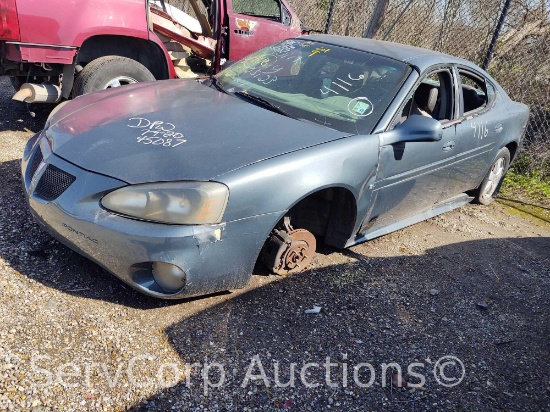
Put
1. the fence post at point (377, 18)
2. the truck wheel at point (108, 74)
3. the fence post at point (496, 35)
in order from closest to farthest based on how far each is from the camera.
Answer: the truck wheel at point (108, 74), the fence post at point (496, 35), the fence post at point (377, 18)

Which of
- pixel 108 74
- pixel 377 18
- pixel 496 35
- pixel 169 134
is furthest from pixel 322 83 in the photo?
pixel 377 18

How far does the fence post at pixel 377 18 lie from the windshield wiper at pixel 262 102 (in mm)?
5295

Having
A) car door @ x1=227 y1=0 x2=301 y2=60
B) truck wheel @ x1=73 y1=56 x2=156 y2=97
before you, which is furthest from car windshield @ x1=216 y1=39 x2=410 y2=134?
car door @ x1=227 y1=0 x2=301 y2=60

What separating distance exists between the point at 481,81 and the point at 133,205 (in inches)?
142

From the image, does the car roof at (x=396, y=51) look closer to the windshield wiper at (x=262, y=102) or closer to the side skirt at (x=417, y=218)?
the windshield wiper at (x=262, y=102)

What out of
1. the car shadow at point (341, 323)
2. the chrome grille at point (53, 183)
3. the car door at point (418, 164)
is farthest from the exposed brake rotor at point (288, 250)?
the chrome grille at point (53, 183)

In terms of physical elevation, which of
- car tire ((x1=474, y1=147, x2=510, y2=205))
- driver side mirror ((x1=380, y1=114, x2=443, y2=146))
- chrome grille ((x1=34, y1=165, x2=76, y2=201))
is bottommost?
car tire ((x1=474, y1=147, x2=510, y2=205))

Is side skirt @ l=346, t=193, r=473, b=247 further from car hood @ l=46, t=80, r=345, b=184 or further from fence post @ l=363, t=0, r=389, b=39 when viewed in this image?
fence post @ l=363, t=0, r=389, b=39

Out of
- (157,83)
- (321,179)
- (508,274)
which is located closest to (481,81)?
(508,274)

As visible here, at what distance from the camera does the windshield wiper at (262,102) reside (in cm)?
352

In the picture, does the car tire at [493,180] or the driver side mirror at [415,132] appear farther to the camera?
the car tire at [493,180]

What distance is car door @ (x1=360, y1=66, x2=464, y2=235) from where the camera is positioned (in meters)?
3.55

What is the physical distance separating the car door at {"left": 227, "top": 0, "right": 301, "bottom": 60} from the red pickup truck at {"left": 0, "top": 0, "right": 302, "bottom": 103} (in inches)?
0.5

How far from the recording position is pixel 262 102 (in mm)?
3660
